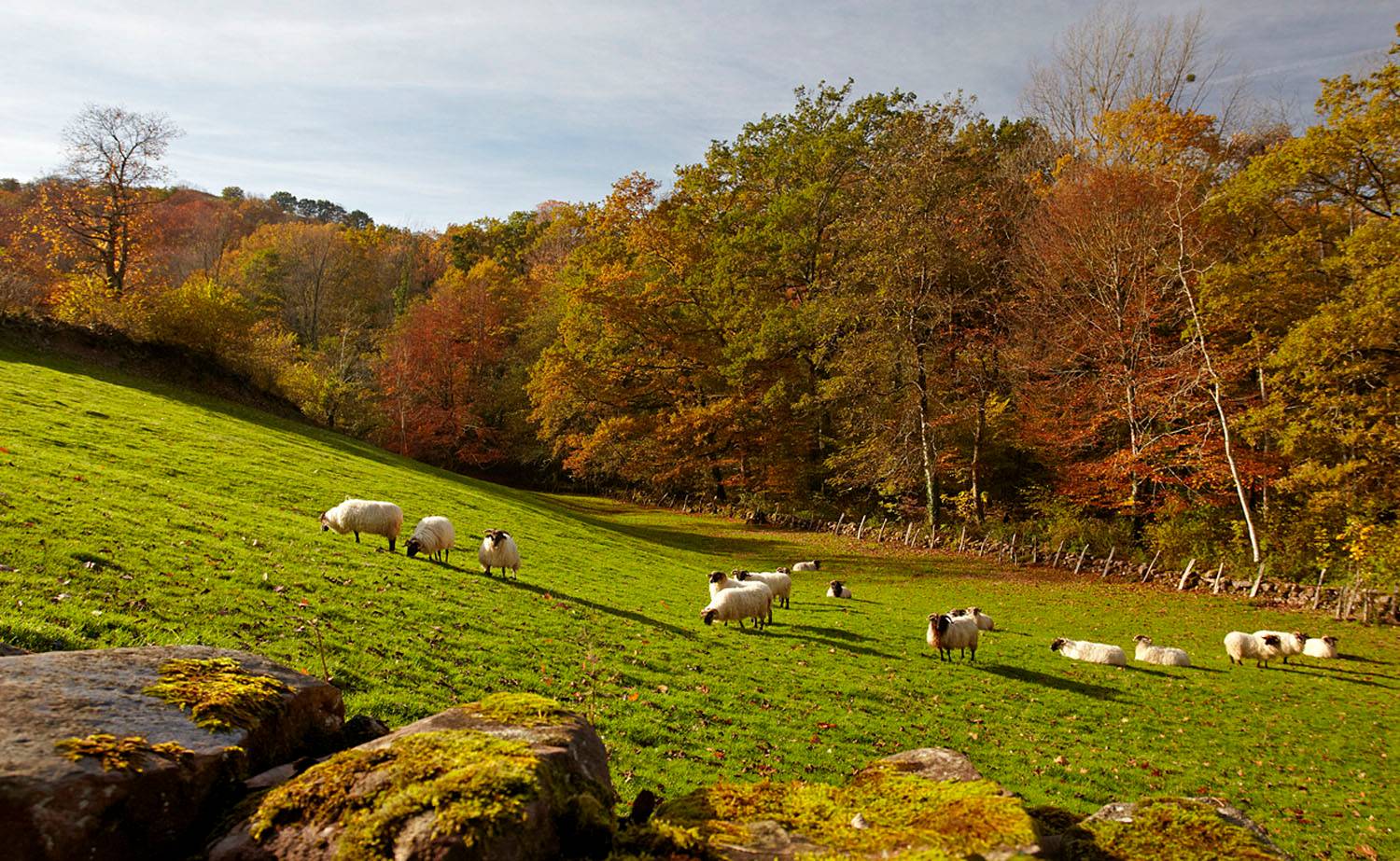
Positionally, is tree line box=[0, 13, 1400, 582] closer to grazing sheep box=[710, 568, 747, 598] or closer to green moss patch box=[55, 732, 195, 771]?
grazing sheep box=[710, 568, 747, 598]

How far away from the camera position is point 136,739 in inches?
143

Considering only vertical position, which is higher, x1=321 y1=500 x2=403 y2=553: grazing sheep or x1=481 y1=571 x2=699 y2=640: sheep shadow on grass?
x1=321 y1=500 x2=403 y2=553: grazing sheep

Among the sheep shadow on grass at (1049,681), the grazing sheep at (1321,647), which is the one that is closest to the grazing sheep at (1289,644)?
the grazing sheep at (1321,647)

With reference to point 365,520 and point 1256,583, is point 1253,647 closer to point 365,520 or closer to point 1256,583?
point 1256,583

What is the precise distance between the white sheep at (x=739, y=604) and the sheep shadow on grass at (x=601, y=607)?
4.98 ft

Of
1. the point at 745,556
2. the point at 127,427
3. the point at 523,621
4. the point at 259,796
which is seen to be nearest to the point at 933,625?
the point at 523,621

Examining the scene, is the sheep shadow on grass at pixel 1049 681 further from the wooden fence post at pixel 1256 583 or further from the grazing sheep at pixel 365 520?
the wooden fence post at pixel 1256 583

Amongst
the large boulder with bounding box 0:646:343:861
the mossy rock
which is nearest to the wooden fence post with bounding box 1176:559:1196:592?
the mossy rock

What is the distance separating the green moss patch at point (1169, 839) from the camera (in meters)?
3.62

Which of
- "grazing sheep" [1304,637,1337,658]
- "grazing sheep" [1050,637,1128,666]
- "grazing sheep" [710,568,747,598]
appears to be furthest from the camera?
"grazing sheep" [1304,637,1337,658]

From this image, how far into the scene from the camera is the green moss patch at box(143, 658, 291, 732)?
165 inches

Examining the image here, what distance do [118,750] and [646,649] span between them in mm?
11850

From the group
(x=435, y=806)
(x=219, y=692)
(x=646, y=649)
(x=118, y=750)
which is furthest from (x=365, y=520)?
(x=435, y=806)

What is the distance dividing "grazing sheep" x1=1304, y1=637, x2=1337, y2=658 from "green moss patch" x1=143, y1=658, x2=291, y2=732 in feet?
95.0
